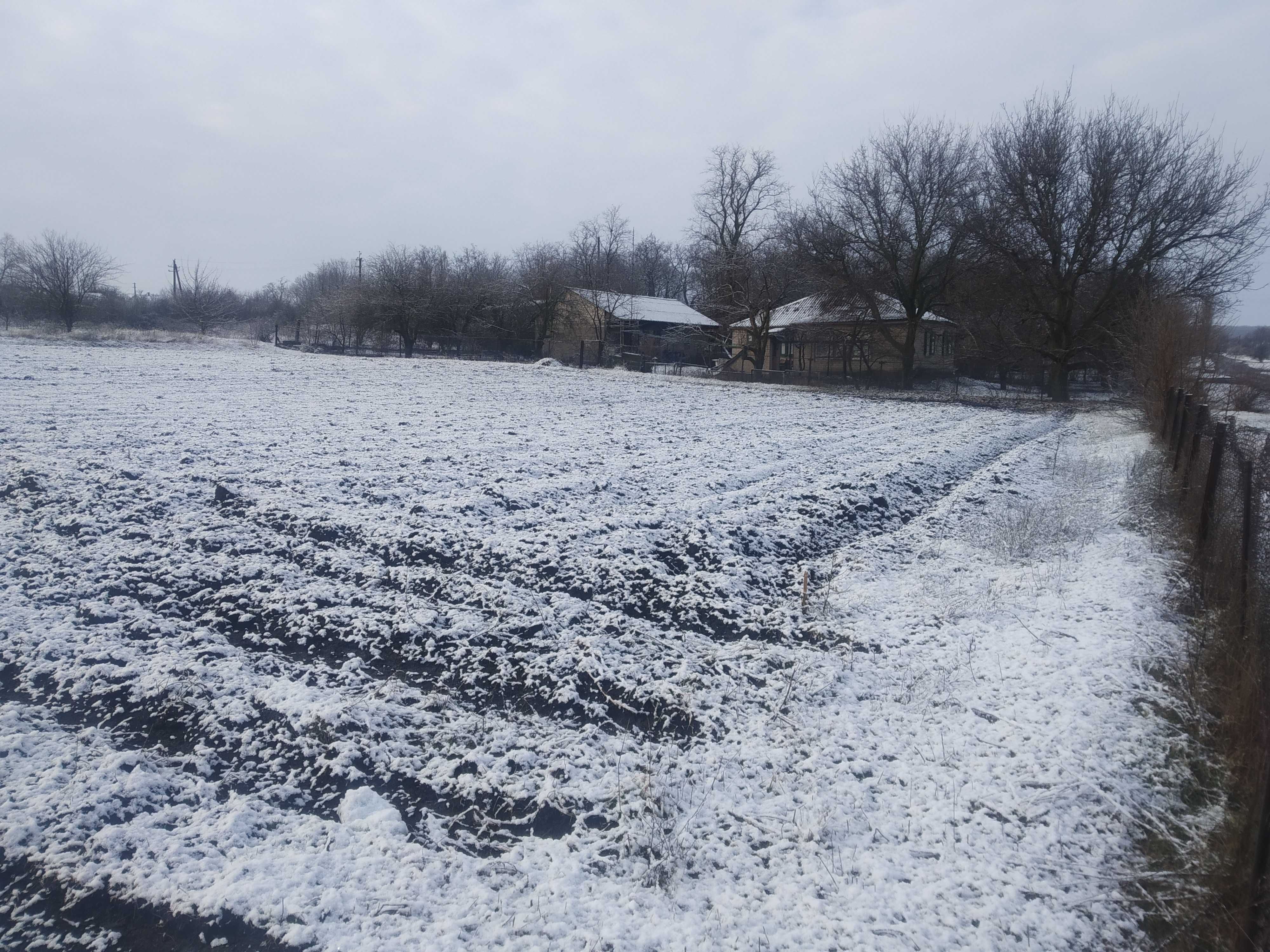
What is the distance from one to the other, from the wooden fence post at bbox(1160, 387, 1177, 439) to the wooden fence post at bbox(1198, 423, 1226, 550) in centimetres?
677

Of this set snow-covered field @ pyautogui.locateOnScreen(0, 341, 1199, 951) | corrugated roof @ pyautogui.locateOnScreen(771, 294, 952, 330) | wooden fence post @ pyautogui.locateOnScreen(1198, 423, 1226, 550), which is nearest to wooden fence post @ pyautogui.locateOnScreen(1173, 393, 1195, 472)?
snow-covered field @ pyautogui.locateOnScreen(0, 341, 1199, 951)

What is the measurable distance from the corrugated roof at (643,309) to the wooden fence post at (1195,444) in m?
38.3

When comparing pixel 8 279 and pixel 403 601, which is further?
pixel 8 279

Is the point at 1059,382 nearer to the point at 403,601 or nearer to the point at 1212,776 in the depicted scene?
the point at 1212,776

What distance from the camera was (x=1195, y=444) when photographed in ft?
28.2

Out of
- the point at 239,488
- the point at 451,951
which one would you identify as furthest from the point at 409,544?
the point at 451,951

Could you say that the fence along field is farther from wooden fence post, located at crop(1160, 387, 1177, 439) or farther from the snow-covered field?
wooden fence post, located at crop(1160, 387, 1177, 439)

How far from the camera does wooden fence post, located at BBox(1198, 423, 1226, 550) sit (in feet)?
21.5

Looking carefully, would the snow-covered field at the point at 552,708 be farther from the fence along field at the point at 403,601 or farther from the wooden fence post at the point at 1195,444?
the wooden fence post at the point at 1195,444

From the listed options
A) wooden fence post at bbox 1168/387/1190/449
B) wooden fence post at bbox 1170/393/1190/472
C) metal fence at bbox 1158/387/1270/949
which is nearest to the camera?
metal fence at bbox 1158/387/1270/949

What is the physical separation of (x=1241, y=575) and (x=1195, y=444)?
14.4ft

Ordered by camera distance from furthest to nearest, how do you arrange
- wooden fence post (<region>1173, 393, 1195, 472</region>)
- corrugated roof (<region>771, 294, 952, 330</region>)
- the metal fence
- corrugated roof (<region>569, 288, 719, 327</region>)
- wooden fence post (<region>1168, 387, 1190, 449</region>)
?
corrugated roof (<region>569, 288, 719, 327</region>)
corrugated roof (<region>771, 294, 952, 330</region>)
wooden fence post (<region>1168, 387, 1190, 449</region>)
wooden fence post (<region>1173, 393, 1195, 472</region>)
the metal fence

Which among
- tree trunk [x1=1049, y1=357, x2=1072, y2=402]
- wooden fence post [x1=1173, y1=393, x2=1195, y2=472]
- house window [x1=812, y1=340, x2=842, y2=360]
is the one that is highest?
house window [x1=812, y1=340, x2=842, y2=360]

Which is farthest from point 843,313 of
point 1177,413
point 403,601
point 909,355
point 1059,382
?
point 403,601
